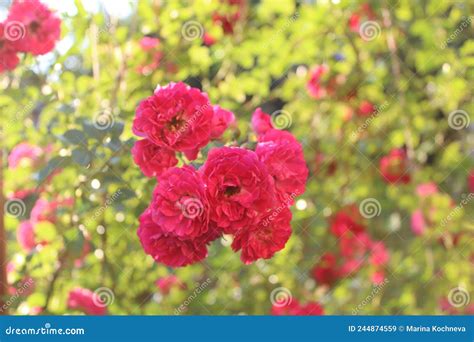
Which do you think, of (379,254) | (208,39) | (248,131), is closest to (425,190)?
(379,254)

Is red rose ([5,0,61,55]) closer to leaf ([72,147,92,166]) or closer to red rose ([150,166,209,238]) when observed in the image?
leaf ([72,147,92,166])

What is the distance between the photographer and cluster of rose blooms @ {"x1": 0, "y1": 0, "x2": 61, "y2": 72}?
1.54 m

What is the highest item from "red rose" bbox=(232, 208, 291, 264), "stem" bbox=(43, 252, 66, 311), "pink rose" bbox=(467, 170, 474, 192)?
"red rose" bbox=(232, 208, 291, 264)

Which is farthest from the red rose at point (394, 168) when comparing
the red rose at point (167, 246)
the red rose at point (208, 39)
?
the red rose at point (167, 246)

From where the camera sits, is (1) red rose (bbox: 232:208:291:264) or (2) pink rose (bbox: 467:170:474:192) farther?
(2) pink rose (bbox: 467:170:474:192)

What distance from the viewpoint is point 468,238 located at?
2.08 m

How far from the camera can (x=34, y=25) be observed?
1575 mm

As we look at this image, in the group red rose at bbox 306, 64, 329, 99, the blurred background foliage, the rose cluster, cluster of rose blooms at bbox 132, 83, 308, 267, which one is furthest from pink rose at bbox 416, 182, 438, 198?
cluster of rose blooms at bbox 132, 83, 308, 267

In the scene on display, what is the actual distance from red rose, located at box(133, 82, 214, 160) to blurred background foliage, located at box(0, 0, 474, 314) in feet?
0.69

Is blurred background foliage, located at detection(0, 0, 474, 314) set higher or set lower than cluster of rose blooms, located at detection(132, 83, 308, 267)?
lower

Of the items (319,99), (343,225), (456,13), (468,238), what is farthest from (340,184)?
(456,13)

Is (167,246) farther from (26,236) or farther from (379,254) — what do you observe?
(379,254)

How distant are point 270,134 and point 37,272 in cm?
75

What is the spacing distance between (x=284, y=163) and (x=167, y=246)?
246 millimetres
